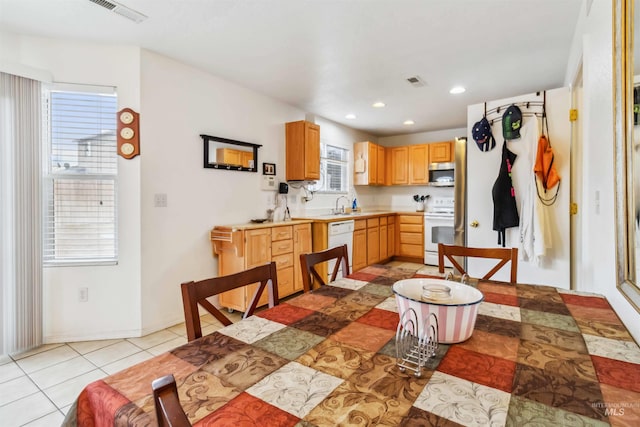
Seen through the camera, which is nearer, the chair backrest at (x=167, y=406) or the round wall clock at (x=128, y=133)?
the chair backrest at (x=167, y=406)

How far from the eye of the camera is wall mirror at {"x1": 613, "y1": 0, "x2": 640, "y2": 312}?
0.99 metres

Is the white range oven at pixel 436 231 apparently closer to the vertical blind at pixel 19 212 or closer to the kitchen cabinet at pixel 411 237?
the kitchen cabinet at pixel 411 237

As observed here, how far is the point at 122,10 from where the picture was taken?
214 centimetres

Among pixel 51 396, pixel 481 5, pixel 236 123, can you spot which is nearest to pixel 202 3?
pixel 236 123

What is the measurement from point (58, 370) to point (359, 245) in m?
3.68

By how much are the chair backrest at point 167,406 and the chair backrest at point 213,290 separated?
1.77 feet

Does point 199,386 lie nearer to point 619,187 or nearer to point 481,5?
point 619,187

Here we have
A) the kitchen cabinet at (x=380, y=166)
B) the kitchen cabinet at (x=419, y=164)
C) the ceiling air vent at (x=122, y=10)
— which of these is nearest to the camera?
the ceiling air vent at (x=122, y=10)

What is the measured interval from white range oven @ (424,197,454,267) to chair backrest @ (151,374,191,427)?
5219 mm

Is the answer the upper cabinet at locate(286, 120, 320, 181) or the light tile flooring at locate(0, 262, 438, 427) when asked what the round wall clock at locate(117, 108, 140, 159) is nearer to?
the light tile flooring at locate(0, 262, 438, 427)

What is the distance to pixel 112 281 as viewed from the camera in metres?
2.73

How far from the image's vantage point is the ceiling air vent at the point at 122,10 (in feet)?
6.71

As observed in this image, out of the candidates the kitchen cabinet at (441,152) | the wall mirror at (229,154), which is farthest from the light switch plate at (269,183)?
the kitchen cabinet at (441,152)

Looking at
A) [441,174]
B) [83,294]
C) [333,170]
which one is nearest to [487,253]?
[83,294]
